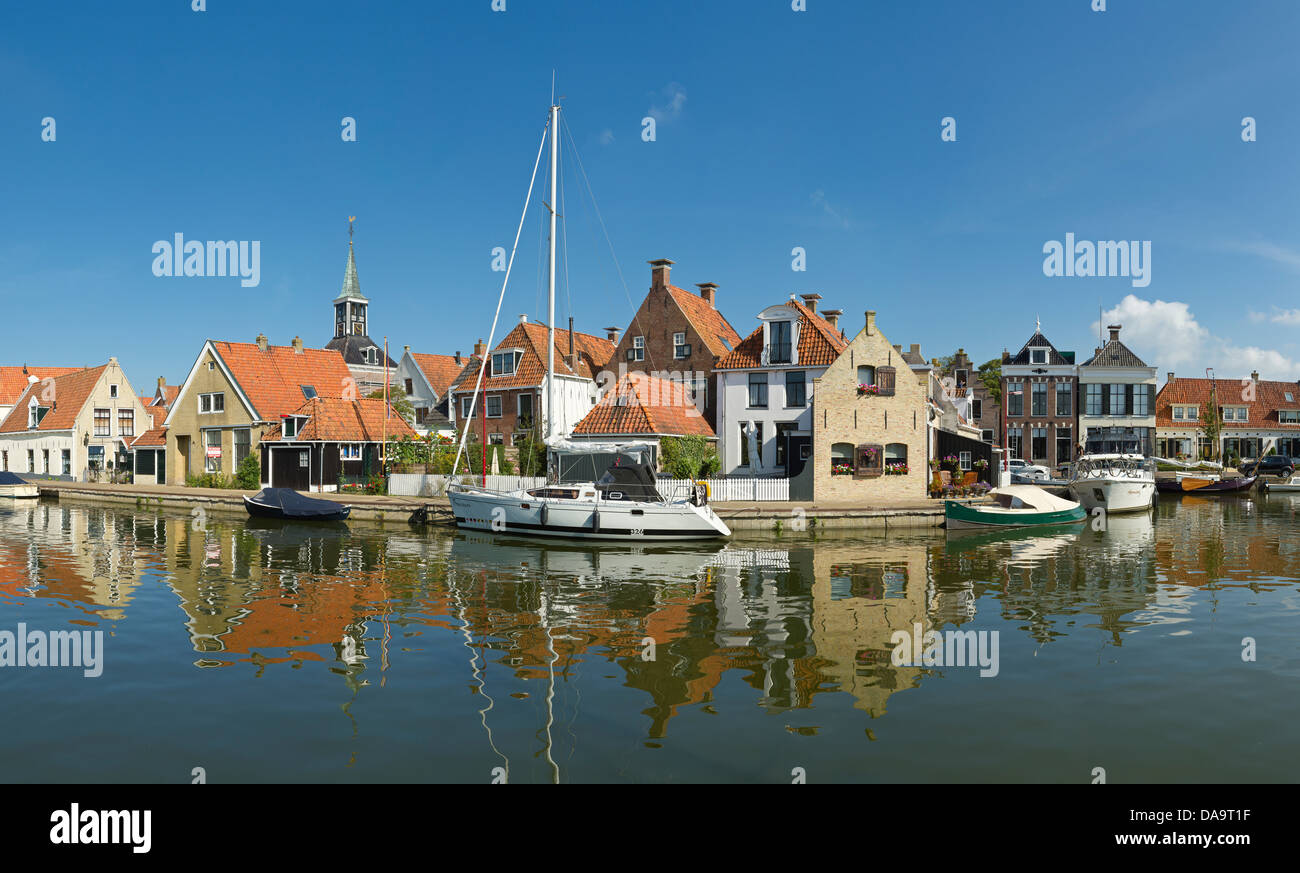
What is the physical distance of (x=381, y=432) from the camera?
46312 mm

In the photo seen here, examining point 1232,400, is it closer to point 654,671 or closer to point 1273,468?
point 1273,468

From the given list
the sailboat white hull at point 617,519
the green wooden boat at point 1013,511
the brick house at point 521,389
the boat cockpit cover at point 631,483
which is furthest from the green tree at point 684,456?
the green wooden boat at point 1013,511

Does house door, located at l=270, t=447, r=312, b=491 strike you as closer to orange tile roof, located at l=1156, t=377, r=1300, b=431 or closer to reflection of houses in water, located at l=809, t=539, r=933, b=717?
reflection of houses in water, located at l=809, t=539, r=933, b=717

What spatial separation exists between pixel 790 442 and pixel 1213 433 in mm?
48873

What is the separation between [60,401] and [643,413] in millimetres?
55239

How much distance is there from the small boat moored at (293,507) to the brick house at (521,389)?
11.6 meters

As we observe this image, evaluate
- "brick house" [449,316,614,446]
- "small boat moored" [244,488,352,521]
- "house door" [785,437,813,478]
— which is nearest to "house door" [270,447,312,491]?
"small boat moored" [244,488,352,521]

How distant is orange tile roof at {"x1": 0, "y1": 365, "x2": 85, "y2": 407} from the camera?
75.6 m

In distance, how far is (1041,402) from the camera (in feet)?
222

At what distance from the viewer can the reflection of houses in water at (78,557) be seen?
19.2 metres

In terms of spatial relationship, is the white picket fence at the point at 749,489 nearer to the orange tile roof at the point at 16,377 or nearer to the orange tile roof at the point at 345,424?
the orange tile roof at the point at 345,424

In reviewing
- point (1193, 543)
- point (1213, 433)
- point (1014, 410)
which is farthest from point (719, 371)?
point (1213, 433)
